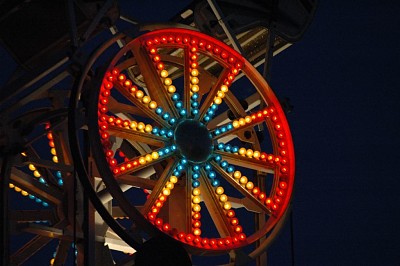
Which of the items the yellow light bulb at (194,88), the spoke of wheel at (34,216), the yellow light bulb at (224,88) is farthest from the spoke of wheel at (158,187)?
the spoke of wheel at (34,216)

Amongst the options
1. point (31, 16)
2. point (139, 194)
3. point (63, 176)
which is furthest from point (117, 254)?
point (31, 16)

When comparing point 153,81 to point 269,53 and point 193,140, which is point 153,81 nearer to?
point 193,140

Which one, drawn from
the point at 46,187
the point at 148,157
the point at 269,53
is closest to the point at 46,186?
the point at 46,187

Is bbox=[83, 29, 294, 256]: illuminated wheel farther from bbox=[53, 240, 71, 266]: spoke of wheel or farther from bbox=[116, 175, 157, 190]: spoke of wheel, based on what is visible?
bbox=[53, 240, 71, 266]: spoke of wheel

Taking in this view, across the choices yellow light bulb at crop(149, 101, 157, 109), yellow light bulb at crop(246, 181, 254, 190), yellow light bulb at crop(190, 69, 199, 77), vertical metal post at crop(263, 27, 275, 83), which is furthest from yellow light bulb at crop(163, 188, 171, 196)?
vertical metal post at crop(263, 27, 275, 83)

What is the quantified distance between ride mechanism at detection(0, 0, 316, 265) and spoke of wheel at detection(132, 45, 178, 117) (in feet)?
0.05

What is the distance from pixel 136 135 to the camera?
1377 centimetres

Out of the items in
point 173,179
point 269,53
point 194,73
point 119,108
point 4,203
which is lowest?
point 4,203

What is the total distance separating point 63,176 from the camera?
16641 mm

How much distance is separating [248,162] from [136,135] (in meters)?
2.00

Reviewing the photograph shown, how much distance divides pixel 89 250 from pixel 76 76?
2.43 metres

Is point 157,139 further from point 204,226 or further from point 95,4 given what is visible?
point 204,226

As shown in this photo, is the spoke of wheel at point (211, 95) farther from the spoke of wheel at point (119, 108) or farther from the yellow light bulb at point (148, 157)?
the yellow light bulb at point (148, 157)

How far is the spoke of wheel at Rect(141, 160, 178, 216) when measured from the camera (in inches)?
527
